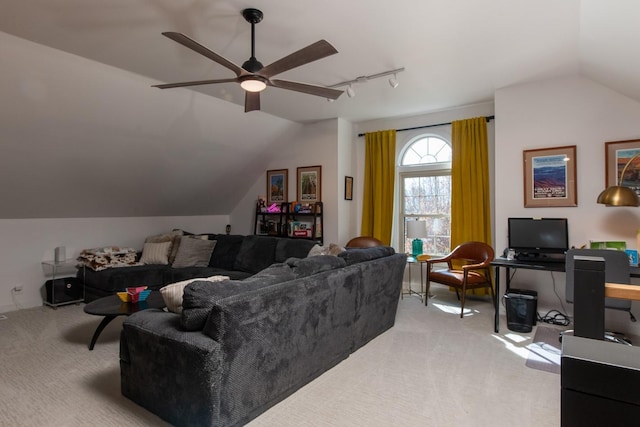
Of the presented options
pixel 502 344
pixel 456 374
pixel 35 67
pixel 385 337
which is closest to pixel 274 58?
pixel 35 67

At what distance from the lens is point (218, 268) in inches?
199

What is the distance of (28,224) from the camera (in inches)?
175

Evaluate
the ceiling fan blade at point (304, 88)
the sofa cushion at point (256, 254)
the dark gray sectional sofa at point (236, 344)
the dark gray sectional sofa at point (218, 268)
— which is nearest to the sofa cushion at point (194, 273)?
the dark gray sectional sofa at point (218, 268)

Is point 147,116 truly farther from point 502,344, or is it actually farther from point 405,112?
point 502,344

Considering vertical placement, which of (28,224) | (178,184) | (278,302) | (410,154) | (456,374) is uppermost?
(410,154)

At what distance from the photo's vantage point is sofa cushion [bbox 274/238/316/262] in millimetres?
4516

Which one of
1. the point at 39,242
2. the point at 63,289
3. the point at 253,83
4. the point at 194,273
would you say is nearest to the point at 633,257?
the point at 253,83

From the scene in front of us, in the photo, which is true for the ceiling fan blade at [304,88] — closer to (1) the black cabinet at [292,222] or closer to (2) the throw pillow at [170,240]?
(1) the black cabinet at [292,222]

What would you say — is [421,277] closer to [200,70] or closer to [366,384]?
[366,384]

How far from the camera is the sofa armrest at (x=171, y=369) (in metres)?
1.82

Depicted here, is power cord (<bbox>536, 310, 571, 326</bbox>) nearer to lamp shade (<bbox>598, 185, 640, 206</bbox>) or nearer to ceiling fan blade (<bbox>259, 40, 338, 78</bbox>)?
lamp shade (<bbox>598, 185, 640, 206</bbox>)

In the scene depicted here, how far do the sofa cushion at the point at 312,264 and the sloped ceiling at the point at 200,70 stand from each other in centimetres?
182

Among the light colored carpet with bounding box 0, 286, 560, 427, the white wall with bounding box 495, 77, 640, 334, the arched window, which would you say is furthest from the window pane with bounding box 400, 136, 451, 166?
the light colored carpet with bounding box 0, 286, 560, 427

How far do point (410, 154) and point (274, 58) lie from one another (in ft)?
9.72
